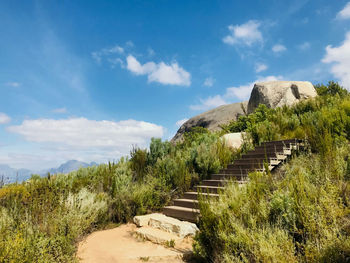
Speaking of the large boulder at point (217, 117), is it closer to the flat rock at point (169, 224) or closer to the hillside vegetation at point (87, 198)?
the hillside vegetation at point (87, 198)

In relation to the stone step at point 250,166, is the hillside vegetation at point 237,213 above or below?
below

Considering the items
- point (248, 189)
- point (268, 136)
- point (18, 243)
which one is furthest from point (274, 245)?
point (268, 136)

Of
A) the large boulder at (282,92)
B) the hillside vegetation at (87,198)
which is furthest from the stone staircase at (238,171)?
the large boulder at (282,92)

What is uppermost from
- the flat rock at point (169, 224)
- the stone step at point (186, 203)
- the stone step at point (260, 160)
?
the stone step at point (260, 160)

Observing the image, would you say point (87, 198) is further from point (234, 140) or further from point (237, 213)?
point (234, 140)

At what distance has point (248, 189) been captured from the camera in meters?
4.46

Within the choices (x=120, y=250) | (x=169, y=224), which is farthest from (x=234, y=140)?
(x=120, y=250)

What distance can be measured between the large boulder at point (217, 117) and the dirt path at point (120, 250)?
954 inches

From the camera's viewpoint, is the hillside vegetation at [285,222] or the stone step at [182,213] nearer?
the hillside vegetation at [285,222]

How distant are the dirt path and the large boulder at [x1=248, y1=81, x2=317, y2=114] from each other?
15.7 meters

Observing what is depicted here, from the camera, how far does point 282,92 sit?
1844cm

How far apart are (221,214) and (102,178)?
5.83 metres

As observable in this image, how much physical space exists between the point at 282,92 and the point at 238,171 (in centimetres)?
1284

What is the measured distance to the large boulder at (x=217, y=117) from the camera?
1189 inches
